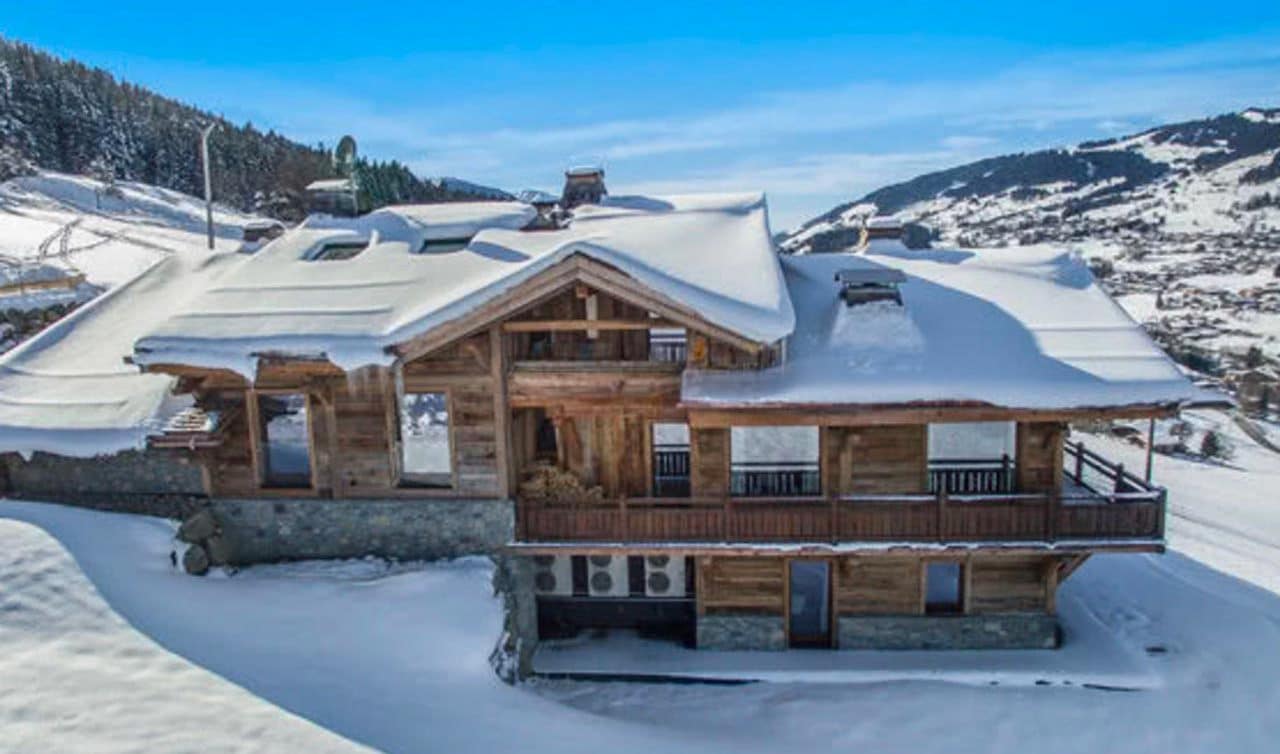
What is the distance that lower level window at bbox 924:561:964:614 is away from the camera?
53.9 feet

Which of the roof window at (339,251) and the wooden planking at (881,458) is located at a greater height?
the roof window at (339,251)

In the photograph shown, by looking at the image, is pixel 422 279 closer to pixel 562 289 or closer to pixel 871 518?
pixel 562 289

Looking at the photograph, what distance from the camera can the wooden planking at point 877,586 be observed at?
53.2 ft

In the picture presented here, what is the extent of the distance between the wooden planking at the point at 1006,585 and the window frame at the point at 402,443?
10.1 metres

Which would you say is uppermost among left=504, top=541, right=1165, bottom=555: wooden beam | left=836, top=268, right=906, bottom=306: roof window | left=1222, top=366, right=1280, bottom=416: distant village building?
left=836, top=268, right=906, bottom=306: roof window

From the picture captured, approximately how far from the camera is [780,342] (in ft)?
49.4

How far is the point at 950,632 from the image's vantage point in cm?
1628

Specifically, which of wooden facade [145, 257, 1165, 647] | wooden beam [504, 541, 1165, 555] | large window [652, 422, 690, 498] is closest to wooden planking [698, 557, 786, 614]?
wooden facade [145, 257, 1165, 647]

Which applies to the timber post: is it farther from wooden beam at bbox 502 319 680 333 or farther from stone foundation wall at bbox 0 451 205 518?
stone foundation wall at bbox 0 451 205 518

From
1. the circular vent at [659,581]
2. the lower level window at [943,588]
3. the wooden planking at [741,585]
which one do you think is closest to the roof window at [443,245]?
the circular vent at [659,581]

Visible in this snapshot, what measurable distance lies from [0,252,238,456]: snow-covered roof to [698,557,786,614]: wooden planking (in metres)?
11.2

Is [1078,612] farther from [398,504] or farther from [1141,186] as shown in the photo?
[1141,186]

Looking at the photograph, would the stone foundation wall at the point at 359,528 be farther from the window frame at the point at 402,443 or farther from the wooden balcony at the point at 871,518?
the wooden balcony at the point at 871,518

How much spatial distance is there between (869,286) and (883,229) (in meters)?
6.99
